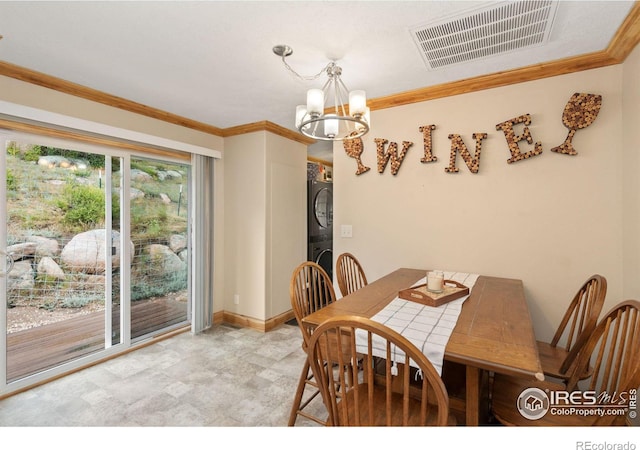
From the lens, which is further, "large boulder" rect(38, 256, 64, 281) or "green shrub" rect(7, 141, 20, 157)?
"large boulder" rect(38, 256, 64, 281)

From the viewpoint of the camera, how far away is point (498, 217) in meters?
2.38

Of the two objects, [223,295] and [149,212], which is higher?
[149,212]

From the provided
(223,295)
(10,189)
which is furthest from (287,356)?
(10,189)

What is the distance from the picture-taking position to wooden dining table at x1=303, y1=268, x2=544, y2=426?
109 cm

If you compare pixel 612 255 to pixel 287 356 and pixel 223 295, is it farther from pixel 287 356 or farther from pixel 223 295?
pixel 223 295

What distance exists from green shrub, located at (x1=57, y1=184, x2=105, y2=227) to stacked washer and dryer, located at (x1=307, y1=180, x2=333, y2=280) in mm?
2325

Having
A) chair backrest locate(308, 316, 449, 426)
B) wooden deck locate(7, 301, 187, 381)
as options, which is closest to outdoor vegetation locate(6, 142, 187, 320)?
wooden deck locate(7, 301, 187, 381)

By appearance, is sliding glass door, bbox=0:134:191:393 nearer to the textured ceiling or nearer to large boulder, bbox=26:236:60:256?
large boulder, bbox=26:236:60:256

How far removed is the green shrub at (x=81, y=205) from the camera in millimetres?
2578

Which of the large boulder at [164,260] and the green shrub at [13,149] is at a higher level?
the green shrub at [13,149]

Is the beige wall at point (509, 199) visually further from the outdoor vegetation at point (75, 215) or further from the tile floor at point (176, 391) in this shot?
the outdoor vegetation at point (75, 215)

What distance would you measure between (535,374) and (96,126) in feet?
10.8

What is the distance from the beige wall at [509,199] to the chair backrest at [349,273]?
0.75ft

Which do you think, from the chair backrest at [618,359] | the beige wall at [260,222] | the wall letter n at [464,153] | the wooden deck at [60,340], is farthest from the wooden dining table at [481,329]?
the wooden deck at [60,340]
